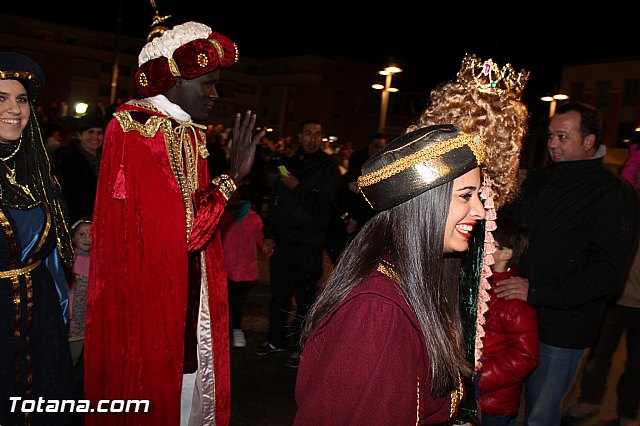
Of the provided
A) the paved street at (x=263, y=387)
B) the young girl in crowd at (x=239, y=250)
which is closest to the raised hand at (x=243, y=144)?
the paved street at (x=263, y=387)

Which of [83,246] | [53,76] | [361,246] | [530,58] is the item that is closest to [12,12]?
[53,76]

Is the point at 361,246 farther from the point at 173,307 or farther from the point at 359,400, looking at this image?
the point at 173,307

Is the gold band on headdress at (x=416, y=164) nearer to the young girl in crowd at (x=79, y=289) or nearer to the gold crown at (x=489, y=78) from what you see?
the gold crown at (x=489, y=78)

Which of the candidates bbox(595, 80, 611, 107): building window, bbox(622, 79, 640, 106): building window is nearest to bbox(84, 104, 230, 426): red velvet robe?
bbox(622, 79, 640, 106): building window

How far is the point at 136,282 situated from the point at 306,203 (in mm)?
3074

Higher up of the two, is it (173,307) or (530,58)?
(530,58)

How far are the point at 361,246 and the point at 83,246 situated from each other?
334cm

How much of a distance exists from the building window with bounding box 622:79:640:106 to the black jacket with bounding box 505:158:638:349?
28.9 meters

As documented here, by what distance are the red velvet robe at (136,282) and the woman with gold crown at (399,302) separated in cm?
132

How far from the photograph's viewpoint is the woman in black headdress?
280cm

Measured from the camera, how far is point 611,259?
3.41m

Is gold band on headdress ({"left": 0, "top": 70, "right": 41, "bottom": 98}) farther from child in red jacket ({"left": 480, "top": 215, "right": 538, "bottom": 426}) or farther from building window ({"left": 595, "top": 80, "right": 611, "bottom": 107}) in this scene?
building window ({"left": 595, "top": 80, "right": 611, "bottom": 107})

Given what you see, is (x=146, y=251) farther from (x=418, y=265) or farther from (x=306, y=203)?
(x=306, y=203)

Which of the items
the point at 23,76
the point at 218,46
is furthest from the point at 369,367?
the point at 23,76
